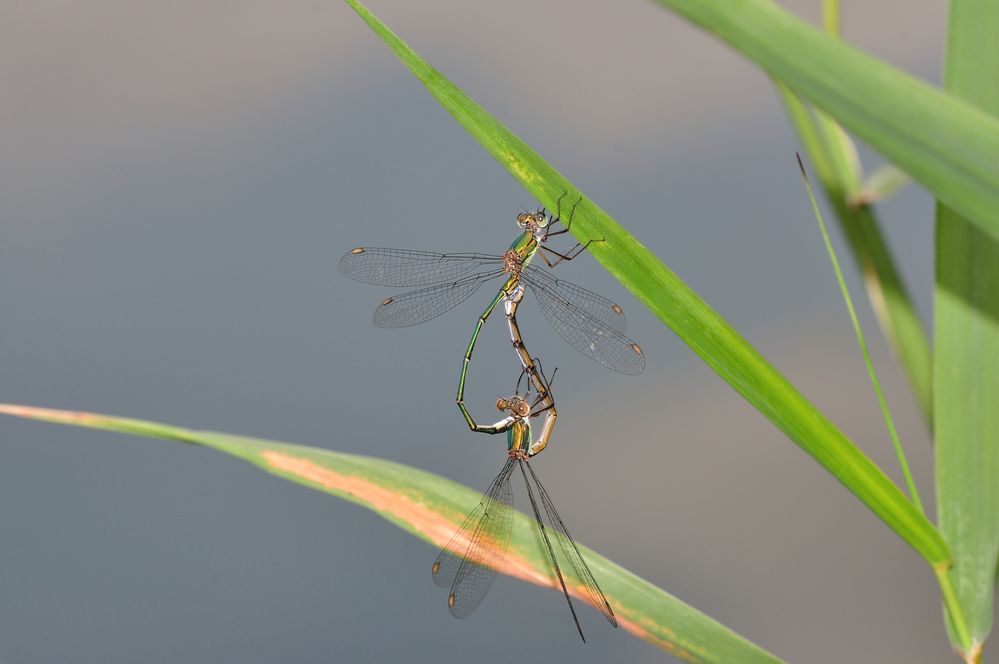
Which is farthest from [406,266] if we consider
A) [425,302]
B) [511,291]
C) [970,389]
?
[970,389]

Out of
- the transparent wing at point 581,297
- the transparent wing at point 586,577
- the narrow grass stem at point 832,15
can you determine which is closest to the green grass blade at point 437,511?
the transparent wing at point 586,577

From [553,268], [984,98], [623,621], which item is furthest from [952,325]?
[553,268]

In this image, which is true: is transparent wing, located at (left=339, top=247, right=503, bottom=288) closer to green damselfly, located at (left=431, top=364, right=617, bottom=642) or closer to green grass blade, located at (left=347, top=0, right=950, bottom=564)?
green damselfly, located at (left=431, top=364, right=617, bottom=642)

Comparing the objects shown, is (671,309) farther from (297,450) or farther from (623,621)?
(297,450)

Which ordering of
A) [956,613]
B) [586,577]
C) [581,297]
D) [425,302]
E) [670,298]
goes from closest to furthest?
[670,298], [956,613], [586,577], [581,297], [425,302]

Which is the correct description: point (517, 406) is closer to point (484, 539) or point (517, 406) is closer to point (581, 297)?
point (581, 297)

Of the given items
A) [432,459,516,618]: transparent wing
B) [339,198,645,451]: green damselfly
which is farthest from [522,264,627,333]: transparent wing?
[432,459,516,618]: transparent wing
